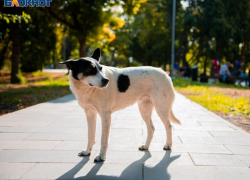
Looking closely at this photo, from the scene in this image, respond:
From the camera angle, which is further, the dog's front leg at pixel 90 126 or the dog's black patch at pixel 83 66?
the dog's front leg at pixel 90 126

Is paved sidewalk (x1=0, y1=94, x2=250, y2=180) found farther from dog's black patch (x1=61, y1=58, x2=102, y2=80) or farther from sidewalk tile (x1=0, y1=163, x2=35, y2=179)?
dog's black patch (x1=61, y1=58, x2=102, y2=80)

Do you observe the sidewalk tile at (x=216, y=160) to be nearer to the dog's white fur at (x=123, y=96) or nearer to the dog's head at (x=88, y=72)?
the dog's white fur at (x=123, y=96)

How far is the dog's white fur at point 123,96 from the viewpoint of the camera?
12.2ft

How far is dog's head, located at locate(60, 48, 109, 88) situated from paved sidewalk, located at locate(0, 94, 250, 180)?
4.16ft

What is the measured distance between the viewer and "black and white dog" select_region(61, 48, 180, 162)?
3.44 m

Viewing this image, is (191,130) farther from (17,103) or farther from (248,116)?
(17,103)

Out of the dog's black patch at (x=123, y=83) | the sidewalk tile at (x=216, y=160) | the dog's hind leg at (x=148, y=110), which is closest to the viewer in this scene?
the sidewalk tile at (x=216, y=160)

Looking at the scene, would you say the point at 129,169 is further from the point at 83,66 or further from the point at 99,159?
the point at 83,66

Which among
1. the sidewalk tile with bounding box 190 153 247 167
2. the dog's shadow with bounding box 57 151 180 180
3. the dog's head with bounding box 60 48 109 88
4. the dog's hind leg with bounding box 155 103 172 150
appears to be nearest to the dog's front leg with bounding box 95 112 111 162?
the dog's shadow with bounding box 57 151 180 180

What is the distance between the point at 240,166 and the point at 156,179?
140 centimetres

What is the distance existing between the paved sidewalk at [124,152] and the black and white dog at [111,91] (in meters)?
0.33

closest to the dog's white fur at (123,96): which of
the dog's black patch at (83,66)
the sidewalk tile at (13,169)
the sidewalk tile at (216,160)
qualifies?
the dog's black patch at (83,66)

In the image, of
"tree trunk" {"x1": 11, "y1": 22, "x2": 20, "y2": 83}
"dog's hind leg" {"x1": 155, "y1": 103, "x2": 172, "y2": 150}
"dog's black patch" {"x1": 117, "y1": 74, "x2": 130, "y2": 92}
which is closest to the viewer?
"dog's black patch" {"x1": 117, "y1": 74, "x2": 130, "y2": 92}

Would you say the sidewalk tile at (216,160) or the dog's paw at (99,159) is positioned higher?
the dog's paw at (99,159)
